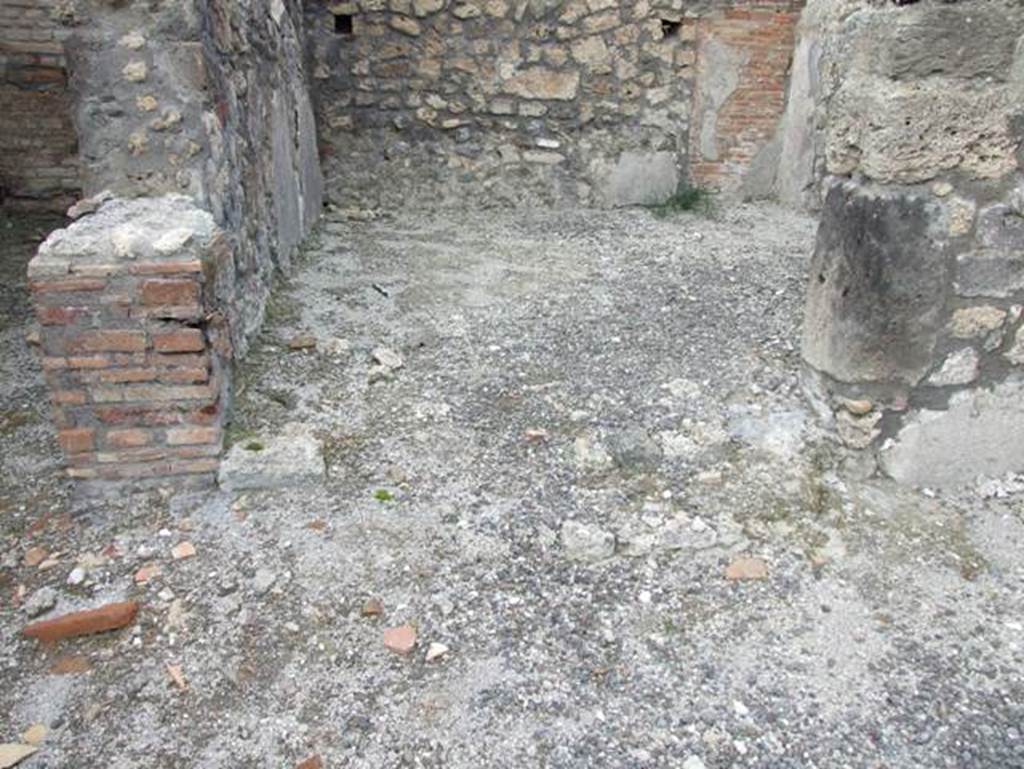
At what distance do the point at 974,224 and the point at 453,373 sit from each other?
1.80 metres

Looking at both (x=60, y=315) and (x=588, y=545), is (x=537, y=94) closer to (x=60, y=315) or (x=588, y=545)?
(x=60, y=315)

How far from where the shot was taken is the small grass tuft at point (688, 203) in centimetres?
579

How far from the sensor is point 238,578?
6.45 ft

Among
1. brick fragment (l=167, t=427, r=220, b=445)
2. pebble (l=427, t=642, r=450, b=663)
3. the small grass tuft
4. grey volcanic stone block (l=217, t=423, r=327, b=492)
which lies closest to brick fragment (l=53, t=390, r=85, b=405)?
brick fragment (l=167, t=427, r=220, b=445)

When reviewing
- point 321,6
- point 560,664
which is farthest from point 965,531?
point 321,6

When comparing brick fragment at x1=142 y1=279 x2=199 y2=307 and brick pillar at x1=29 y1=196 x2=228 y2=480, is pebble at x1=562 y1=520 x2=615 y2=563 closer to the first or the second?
brick pillar at x1=29 y1=196 x2=228 y2=480

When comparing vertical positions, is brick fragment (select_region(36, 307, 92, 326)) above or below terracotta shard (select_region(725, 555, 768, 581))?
above

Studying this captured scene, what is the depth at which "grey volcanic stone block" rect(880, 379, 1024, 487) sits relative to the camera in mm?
2318

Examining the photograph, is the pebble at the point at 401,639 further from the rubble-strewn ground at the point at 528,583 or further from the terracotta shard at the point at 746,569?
the terracotta shard at the point at 746,569

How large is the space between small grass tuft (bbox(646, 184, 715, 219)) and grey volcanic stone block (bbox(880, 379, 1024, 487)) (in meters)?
3.63

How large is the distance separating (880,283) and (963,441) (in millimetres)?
568

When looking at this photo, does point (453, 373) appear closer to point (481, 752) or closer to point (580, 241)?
point (481, 752)

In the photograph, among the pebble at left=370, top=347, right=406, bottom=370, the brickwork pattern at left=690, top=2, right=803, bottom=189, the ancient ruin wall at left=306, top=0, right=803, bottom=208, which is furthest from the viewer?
the brickwork pattern at left=690, top=2, right=803, bottom=189

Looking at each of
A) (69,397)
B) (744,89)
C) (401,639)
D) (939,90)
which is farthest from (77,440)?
(744,89)
